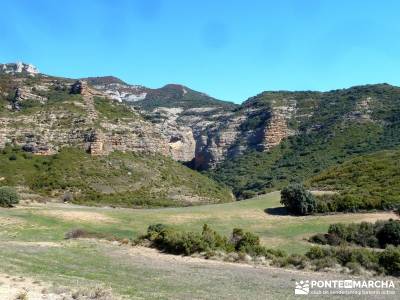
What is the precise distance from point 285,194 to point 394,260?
24152mm

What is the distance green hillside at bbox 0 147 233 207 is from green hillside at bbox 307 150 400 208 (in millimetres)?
19240

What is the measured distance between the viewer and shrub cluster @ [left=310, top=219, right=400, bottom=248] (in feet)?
105

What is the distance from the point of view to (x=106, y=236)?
30.3 meters

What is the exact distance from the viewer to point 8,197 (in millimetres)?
42406

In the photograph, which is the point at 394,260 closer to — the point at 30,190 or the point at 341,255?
the point at 341,255

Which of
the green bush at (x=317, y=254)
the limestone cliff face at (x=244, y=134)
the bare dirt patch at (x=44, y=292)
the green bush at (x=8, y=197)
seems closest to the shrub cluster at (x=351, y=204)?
the green bush at (x=317, y=254)

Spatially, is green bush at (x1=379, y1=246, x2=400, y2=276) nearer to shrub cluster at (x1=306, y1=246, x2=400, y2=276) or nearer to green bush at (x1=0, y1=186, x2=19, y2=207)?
shrub cluster at (x1=306, y1=246, x2=400, y2=276)

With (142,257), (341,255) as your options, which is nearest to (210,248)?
(142,257)

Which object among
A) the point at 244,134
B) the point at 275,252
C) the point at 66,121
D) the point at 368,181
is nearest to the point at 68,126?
the point at 66,121

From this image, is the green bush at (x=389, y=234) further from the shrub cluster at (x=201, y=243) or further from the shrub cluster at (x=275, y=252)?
the shrub cluster at (x=201, y=243)

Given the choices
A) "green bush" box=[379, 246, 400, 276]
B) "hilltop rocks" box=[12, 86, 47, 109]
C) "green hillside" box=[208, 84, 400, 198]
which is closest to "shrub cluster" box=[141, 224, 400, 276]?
"green bush" box=[379, 246, 400, 276]

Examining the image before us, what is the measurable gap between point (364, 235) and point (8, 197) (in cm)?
2964

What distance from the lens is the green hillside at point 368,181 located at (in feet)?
141

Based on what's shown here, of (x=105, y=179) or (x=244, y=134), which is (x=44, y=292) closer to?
(x=105, y=179)
